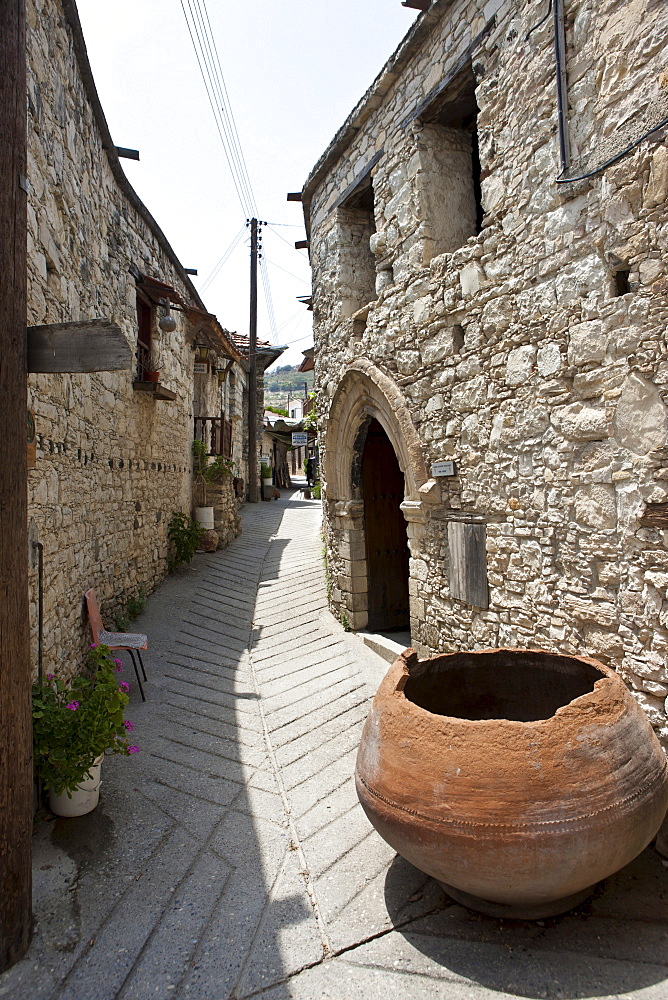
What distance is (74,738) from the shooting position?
2756mm

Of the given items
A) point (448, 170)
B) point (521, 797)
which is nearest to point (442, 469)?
point (448, 170)

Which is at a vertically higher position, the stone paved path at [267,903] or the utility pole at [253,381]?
the utility pole at [253,381]

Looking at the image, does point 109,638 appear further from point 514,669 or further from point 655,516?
point 655,516

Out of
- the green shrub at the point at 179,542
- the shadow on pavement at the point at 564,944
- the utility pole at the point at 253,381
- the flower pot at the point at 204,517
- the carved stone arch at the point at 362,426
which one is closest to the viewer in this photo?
the shadow on pavement at the point at 564,944

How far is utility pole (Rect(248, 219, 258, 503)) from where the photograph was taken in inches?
642

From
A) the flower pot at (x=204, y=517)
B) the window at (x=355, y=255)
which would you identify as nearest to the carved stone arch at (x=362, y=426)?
the window at (x=355, y=255)

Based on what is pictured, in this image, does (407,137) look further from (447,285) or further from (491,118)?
(447,285)

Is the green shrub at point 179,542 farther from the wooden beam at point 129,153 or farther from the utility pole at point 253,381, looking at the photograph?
the utility pole at point 253,381

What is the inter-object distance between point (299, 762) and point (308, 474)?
1890 cm

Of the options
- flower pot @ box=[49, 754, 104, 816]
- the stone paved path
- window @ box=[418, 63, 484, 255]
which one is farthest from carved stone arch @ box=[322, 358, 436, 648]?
flower pot @ box=[49, 754, 104, 816]

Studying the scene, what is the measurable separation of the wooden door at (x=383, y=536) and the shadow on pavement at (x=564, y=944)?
13.2 feet

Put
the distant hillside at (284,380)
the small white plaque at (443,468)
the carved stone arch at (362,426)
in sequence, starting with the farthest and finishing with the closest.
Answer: the distant hillside at (284,380) → the carved stone arch at (362,426) → the small white plaque at (443,468)

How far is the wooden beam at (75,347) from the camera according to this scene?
92.0 inches

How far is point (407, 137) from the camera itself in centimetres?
475
